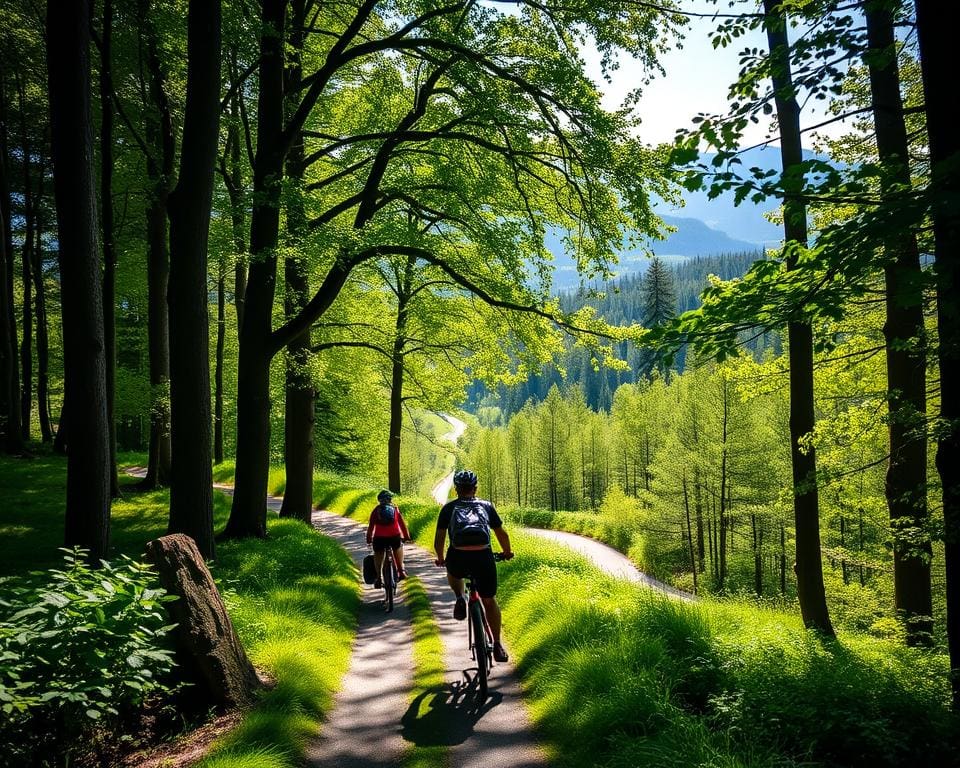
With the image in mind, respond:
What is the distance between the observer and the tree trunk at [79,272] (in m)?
6.07

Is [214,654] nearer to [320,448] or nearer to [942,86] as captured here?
[942,86]

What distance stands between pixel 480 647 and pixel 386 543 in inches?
148

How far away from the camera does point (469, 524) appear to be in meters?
5.91

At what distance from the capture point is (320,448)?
104ft

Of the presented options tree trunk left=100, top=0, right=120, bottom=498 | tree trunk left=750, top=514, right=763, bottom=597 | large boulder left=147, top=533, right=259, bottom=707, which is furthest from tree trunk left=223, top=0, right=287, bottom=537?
tree trunk left=750, top=514, right=763, bottom=597

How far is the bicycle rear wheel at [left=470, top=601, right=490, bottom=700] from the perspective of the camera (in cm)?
546

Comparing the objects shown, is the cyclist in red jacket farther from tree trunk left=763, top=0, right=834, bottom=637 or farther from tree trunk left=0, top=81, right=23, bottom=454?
tree trunk left=0, top=81, right=23, bottom=454

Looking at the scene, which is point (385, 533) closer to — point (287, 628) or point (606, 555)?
point (287, 628)

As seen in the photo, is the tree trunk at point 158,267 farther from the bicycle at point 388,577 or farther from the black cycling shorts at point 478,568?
the black cycling shorts at point 478,568

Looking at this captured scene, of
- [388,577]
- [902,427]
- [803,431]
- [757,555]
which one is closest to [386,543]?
[388,577]

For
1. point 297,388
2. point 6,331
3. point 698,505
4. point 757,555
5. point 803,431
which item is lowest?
point 757,555

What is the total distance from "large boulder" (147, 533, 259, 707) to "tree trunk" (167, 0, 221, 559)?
11.0 feet

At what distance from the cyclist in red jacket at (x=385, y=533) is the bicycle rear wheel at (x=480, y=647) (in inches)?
137

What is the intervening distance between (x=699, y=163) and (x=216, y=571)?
8.12 meters
